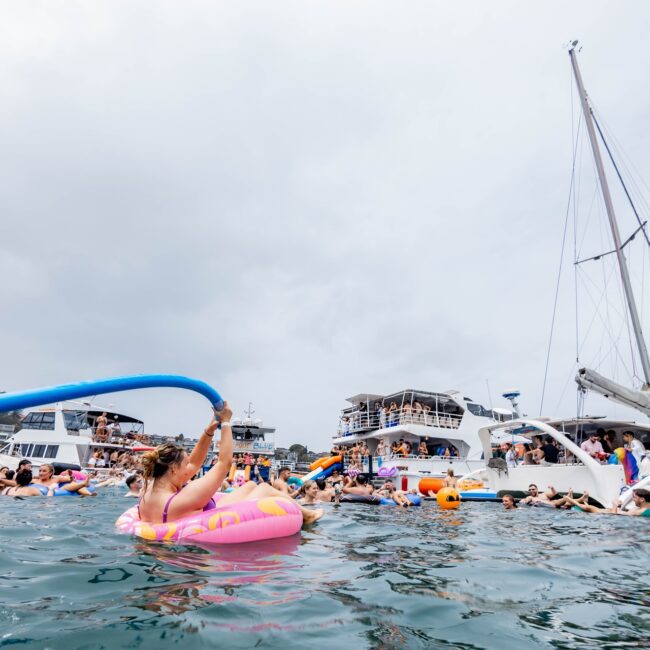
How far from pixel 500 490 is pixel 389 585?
14403mm

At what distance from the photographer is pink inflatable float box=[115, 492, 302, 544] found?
5371 mm

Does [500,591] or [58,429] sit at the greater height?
[58,429]

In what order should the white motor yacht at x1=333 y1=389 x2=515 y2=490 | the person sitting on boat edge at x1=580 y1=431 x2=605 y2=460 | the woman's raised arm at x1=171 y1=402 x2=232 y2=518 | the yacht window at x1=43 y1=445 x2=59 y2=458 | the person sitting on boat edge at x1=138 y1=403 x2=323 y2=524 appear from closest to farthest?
the woman's raised arm at x1=171 y1=402 x2=232 y2=518 → the person sitting on boat edge at x1=138 y1=403 x2=323 y2=524 → the person sitting on boat edge at x1=580 y1=431 x2=605 y2=460 → the white motor yacht at x1=333 y1=389 x2=515 y2=490 → the yacht window at x1=43 y1=445 x2=59 y2=458

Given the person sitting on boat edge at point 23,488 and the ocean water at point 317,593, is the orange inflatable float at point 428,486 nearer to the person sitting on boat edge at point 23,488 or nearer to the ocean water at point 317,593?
the ocean water at point 317,593

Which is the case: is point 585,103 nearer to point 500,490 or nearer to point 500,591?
point 500,490

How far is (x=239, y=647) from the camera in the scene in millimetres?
2473

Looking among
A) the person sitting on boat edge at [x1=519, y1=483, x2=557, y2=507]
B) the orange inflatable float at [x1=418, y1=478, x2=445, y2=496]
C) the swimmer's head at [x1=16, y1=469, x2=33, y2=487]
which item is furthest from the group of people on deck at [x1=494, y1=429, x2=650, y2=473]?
the swimmer's head at [x1=16, y1=469, x2=33, y2=487]

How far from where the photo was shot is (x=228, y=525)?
5.51 meters

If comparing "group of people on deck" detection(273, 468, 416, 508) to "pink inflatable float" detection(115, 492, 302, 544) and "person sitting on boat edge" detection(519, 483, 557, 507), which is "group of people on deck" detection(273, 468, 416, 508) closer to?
"person sitting on boat edge" detection(519, 483, 557, 507)

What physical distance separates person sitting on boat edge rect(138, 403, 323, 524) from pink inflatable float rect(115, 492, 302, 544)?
0.40ft

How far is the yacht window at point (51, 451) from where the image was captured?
1065 inches

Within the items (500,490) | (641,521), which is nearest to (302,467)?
(500,490)

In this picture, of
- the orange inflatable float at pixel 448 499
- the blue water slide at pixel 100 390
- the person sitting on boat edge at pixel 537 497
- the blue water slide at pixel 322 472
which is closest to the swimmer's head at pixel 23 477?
the blue water slide at pixel 100 390

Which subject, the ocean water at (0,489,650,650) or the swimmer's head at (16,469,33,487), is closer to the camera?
the ocean water at (0,489,650,650)
